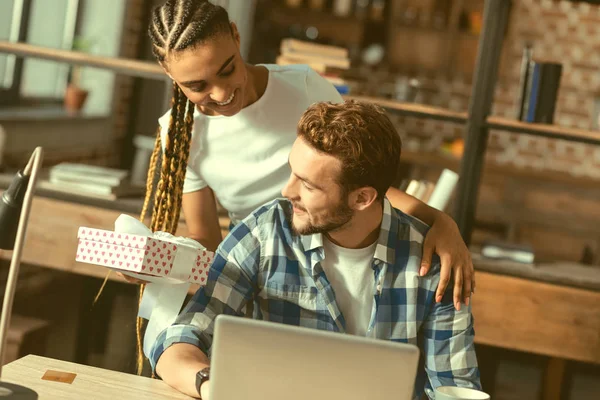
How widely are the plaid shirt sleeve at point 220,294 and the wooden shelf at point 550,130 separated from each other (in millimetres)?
1455

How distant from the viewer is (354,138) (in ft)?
5.78

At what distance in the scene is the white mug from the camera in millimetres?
1369

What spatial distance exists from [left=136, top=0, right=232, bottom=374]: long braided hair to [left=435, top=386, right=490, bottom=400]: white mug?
808mm

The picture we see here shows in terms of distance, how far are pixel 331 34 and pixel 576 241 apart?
2339 mm

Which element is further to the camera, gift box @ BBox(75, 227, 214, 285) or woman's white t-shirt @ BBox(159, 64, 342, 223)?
woman's white t-shirt @ BBox(159, 64, 342, 223)

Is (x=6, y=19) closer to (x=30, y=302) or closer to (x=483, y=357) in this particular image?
(x=30, y=302)

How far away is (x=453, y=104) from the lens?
662 cm

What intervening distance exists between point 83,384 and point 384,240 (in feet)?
2.17

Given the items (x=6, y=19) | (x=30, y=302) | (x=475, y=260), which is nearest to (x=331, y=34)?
(x=6, y=19)

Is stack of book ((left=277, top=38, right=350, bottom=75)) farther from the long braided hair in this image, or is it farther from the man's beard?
the man's beard

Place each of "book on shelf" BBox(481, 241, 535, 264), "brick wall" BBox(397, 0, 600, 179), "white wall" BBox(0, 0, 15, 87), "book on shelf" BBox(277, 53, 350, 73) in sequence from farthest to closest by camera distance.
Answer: "brick wall" BBox(397, 0, 600, 179) < "white wall" BBox(0, 0, 15, 87) < "book on shelf" BBox(277, 53, 350, 73) < "book on shelf" BBox(481, 241, 535, 264)

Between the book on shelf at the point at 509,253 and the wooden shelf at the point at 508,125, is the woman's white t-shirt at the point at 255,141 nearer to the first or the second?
the wooden shelf at the point at 508,125

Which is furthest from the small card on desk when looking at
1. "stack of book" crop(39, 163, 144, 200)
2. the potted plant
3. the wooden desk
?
the potted plant

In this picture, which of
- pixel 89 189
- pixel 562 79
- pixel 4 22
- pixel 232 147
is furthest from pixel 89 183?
pixel 562 79
